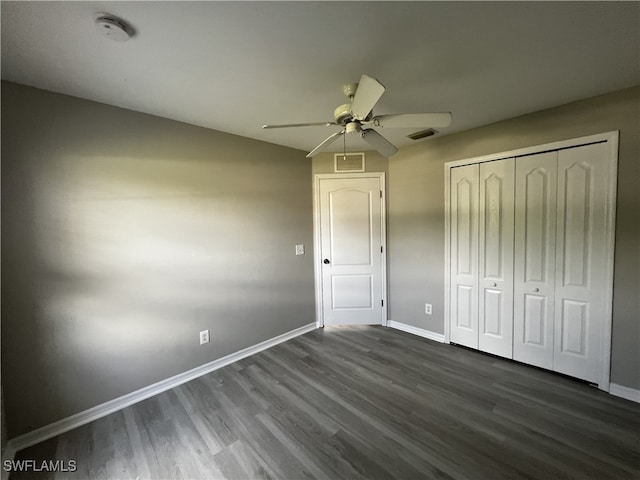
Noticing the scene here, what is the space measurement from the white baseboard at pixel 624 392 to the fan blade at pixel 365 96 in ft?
9.37

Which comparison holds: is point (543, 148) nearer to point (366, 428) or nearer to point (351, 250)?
point (351, 250)

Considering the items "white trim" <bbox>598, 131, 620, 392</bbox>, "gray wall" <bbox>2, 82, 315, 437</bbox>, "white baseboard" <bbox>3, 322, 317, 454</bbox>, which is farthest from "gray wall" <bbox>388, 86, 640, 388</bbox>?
"white baseboard" <bbox>3, 322, 317, 454</bbox>

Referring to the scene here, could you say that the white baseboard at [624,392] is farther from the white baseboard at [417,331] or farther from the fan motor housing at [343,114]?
the fan motor housing at [343,114]

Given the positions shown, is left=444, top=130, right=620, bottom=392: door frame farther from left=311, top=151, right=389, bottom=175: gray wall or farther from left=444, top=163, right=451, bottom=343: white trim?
left=311, top=151, right=389, bottom=175: gray wall

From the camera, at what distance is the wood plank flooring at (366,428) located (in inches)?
57.5

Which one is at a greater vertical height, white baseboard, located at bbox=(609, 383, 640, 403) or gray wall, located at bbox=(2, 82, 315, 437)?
gray wall, located at bbox=(2, 82, 315, 437)

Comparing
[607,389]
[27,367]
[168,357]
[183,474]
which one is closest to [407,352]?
[607,389]

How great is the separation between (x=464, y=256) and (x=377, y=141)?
5.86 ft

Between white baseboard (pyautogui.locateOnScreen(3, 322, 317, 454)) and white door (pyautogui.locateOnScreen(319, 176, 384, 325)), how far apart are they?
1099 millimetres

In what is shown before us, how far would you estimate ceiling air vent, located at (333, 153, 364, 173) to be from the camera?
10.9ft

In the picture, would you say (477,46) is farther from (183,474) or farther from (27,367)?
(27,367)

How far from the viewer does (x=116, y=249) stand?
1.95 m

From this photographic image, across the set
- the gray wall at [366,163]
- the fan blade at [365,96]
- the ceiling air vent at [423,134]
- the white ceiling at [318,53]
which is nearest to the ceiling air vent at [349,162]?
the gray wall at [366,163]

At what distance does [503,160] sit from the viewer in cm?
244
